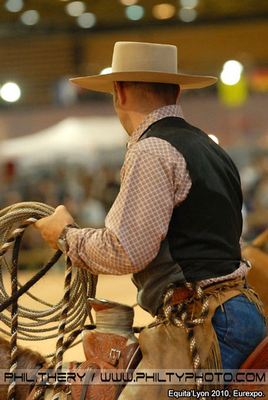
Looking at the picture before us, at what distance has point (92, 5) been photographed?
2056 cm

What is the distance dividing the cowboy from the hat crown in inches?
2.9

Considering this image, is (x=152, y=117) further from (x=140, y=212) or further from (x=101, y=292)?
(x=101, y=292)

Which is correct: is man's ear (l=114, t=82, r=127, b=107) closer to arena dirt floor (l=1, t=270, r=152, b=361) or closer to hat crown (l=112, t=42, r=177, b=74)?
hat crown (l=112, t=42, r=177, b=74)

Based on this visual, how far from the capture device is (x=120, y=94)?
3291mm

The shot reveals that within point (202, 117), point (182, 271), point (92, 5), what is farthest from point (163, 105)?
point (92, 5)

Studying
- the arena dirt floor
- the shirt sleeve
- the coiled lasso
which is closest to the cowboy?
the shirt sleeve

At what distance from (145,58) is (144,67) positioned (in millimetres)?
54

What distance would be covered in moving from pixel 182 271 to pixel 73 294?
0.55 metres

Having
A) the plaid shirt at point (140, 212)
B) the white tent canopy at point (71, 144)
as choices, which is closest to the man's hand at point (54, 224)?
the plaid shirt at point (140, 212)

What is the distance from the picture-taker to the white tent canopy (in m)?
17.5

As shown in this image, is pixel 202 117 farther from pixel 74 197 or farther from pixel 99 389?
pixel 99 389

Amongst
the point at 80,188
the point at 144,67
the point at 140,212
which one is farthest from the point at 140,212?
the point at 80,188

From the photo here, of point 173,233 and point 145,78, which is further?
point 145,78

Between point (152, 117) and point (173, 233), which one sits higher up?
point (152, 117)
